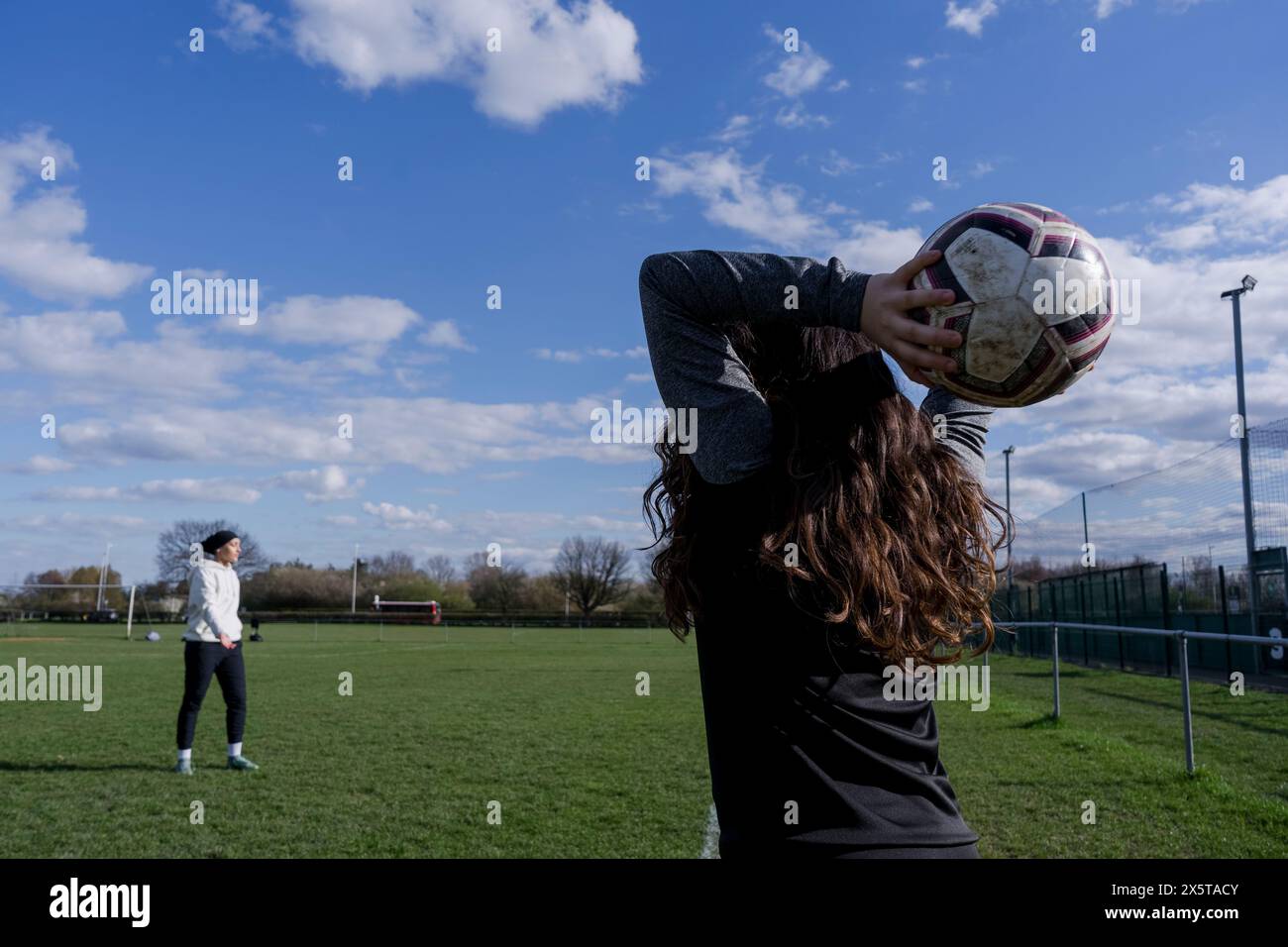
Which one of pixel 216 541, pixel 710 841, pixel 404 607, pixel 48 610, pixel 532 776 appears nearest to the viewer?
pixel 710 841

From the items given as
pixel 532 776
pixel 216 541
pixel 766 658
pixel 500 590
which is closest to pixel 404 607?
A: pixel 500 590

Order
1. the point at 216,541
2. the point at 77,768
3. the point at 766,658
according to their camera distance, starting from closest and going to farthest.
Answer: the point at 766,658 < the point at 77,768 < the point at 216,541

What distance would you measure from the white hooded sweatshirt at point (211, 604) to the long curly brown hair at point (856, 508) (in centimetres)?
767

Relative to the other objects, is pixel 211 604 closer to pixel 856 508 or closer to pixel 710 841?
pixel 710 841

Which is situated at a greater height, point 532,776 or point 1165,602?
point 1165,602

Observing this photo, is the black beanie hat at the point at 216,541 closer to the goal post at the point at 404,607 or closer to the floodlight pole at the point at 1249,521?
the floodlight pole at the point at 1249,521

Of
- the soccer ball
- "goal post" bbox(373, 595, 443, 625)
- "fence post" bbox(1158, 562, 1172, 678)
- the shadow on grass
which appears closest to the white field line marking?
the soccer ball

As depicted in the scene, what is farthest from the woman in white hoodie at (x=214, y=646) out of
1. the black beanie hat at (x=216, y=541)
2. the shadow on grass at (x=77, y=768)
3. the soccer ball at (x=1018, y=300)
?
the soccer ball at (x=1018, y=300)

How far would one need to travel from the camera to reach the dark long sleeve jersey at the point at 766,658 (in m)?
1.38

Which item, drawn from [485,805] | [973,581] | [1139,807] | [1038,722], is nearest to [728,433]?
[973,581]

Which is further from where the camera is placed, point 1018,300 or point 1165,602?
point 1165,602

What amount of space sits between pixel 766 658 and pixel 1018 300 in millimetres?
704

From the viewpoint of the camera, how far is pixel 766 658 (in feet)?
4.59
